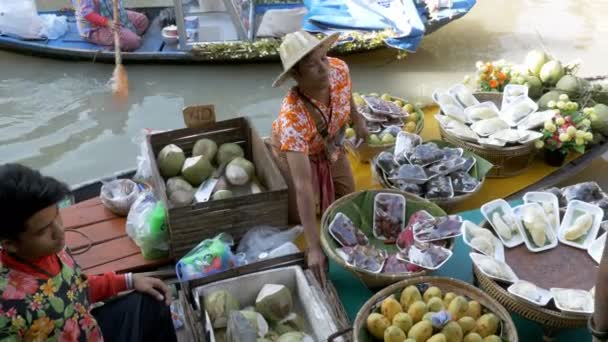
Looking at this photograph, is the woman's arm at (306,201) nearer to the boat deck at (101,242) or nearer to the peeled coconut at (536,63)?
the boat deck at (101,242)

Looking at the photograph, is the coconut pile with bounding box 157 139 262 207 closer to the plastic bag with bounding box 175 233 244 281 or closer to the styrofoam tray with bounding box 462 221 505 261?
the plastic bag with bounding box 175 233 244 281

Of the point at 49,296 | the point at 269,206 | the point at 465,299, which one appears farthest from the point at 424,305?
the point at 49,296

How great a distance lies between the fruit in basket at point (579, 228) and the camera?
7.18 ft

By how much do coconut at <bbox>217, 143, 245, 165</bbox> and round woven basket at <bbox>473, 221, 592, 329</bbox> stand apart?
4.50 ft

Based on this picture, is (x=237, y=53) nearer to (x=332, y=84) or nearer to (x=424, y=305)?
(x=332, y=84)

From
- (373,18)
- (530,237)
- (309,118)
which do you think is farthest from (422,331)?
(373,18)

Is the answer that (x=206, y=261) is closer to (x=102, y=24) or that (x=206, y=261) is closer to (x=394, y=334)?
(x=394, y=334)

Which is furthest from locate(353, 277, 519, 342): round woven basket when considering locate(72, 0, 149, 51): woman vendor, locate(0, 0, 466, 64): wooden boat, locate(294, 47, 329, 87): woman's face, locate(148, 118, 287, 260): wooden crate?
locate(72, 0, 149, 51): woman vendor

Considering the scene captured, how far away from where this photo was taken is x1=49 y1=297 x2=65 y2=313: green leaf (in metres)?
1.46

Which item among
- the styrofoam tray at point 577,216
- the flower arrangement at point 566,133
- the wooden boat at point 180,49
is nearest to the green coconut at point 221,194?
the styrofoam tray at point 577,216

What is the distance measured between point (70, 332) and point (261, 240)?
1.00m

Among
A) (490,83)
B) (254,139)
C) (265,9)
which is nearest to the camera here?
(254,139)

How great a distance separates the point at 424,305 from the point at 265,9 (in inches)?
184

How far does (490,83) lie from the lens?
353cm
